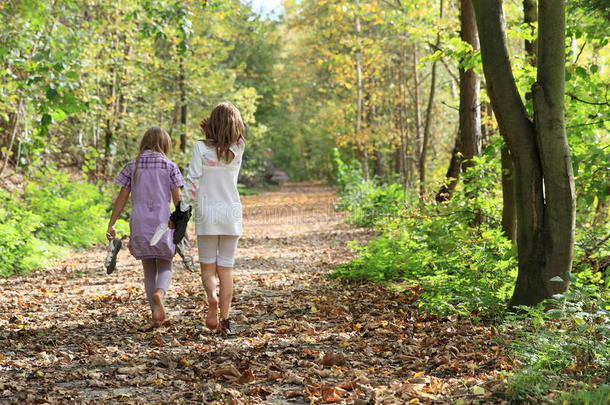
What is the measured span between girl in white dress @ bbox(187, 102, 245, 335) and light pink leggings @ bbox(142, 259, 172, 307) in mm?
549

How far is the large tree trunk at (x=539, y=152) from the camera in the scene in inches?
219

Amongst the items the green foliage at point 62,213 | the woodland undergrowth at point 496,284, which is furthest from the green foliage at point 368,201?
the green foliage at point 62,213

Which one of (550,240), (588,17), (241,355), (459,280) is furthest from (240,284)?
(588,17)

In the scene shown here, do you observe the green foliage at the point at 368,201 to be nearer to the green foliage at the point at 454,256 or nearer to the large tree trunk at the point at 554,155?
the green foliage at the point at 454,256

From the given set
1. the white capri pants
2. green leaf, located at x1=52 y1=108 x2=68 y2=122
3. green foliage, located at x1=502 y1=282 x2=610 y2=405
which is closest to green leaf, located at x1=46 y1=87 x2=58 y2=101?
green leaf, located at x1=52 y1=108 x2=68 y2=122

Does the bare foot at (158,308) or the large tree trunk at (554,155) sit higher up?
the large tree trunk at (554,155)

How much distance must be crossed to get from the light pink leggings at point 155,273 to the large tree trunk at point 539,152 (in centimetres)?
347

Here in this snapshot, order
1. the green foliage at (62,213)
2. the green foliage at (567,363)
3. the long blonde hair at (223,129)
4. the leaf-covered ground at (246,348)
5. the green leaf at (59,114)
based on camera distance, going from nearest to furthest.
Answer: the green foliage at (567,363)
the leaf-covered ground at (246,348)
the long blonde hair at (223,129)
the green leaf at (59,114)
the green foliage at (62,213)

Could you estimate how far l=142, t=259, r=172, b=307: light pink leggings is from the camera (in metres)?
6.52

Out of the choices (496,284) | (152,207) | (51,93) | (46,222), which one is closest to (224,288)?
(152,207)

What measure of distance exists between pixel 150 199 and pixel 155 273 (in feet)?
2.63

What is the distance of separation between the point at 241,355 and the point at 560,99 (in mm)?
3577

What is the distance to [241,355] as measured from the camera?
17.4 feet

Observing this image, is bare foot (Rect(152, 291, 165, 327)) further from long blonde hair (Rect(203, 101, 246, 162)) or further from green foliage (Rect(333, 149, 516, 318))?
green foliage (Rect(333, 149, 516, 318))
